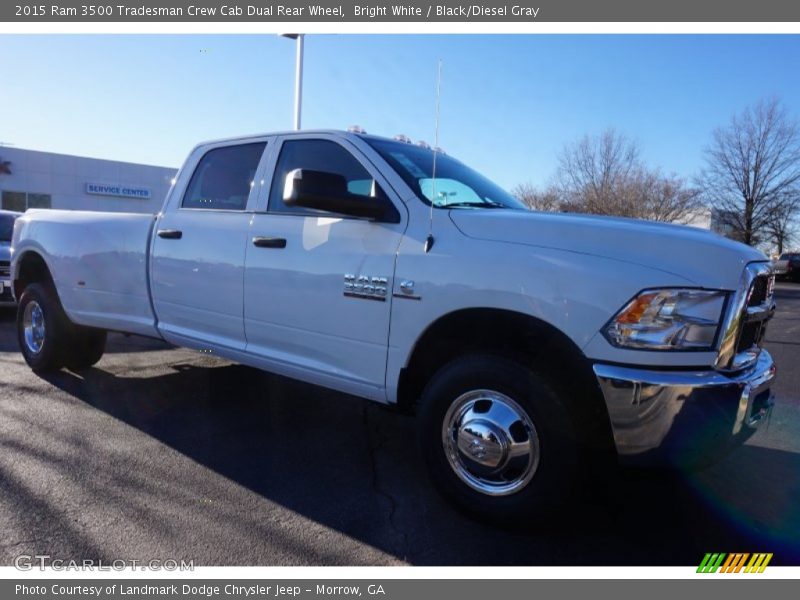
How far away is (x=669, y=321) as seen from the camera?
246 cm

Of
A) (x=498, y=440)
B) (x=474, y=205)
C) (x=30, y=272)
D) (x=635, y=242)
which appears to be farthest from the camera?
(x=30, y=272)

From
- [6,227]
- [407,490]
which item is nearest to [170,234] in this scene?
[407,490]

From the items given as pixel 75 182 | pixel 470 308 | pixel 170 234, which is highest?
pixel 75 182

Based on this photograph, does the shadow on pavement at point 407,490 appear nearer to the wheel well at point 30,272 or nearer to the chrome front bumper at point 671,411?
the chrome front bumper at point 671,411

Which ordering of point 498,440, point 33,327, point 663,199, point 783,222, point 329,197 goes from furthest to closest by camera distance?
point 783,222, point 663,199, point 33,327, point 329,197, point 498,440

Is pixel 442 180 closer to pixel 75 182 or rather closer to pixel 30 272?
pixel 30 272

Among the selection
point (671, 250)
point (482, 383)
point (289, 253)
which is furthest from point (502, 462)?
point (289, 253)

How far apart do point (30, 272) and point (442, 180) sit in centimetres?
434

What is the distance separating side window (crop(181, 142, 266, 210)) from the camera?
4230 mm

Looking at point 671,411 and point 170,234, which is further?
point 170,234

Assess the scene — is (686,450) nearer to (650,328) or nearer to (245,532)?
(650,328)

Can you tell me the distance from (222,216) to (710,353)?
3.13 m

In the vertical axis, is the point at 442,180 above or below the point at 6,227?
above

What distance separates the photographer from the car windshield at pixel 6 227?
9.65 m
